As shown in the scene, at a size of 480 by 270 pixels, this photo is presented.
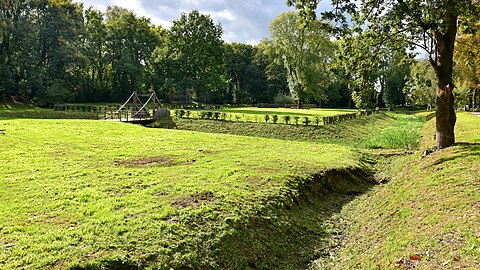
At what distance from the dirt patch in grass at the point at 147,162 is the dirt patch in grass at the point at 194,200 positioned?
15.3 ft

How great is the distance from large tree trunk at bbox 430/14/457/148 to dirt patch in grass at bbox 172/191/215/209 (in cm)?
1078

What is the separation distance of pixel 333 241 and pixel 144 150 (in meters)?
11.4

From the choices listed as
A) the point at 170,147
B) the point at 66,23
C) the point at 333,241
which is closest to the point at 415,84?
the point at 333,241

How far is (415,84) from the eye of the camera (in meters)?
18.0

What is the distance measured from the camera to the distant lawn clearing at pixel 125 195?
672 centimetres

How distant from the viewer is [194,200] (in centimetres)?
968

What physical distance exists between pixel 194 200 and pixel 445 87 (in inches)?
461

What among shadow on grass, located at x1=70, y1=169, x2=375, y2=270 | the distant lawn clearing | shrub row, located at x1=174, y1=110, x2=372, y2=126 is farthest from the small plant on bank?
shadow on grass, located at x1=70, y1=169, x2=375, y2=270

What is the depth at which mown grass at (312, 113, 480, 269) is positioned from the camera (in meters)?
6.34

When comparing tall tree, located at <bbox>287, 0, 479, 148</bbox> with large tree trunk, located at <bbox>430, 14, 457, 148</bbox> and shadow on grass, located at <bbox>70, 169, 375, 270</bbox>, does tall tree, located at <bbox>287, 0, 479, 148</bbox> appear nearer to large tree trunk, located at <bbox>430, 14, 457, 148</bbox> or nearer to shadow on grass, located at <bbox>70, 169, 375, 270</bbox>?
large tree trunk, located at <bbox>430, 14, 457, 148</bbox>

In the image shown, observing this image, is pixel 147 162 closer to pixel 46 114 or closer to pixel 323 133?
pixel 323 133

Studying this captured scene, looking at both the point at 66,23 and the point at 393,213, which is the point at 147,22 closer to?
the point at 66,23

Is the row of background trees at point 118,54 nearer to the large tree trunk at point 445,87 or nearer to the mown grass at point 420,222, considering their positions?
the large tree trunk at point 445,87

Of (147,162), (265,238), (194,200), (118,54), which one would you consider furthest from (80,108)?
(265,238)
